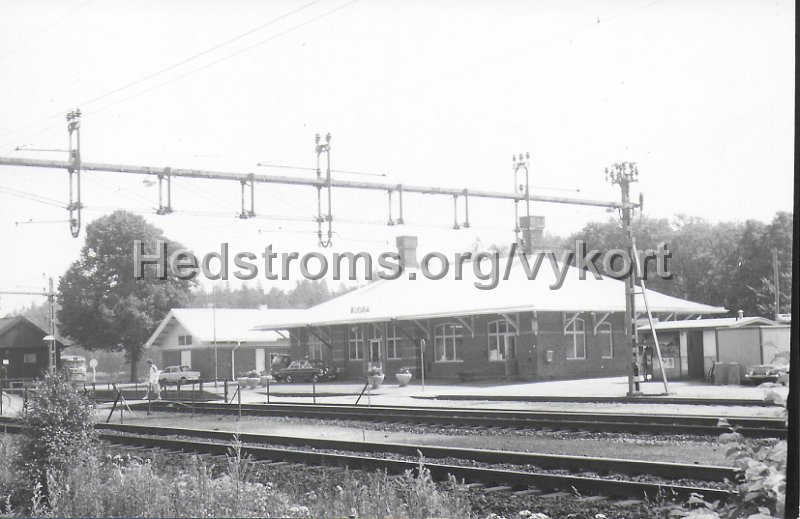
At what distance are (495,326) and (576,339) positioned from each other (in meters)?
3.64

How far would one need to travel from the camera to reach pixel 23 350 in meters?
43.3

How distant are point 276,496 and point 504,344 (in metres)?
29.0

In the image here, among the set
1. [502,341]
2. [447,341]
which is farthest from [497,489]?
[447,341]

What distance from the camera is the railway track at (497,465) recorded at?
364 inches

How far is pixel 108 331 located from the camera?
157ft

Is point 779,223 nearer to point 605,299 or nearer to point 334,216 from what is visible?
point 605,299

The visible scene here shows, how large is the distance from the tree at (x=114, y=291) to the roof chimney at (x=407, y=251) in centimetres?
1340

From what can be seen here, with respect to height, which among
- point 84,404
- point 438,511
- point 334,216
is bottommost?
point 438,511

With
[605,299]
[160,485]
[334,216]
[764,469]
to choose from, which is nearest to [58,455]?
[160,485]

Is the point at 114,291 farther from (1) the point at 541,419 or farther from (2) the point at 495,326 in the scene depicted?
(1) the point at 541,419

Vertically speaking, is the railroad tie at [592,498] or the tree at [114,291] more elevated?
the tree at [114,291]

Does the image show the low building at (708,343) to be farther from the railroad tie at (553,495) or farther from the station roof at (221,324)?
the station roof at (221,324)

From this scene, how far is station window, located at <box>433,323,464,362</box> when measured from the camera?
39188 millimetres

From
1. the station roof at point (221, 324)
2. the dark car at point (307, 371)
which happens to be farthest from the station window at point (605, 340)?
the station roof at point (221, 324)
